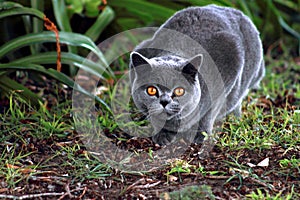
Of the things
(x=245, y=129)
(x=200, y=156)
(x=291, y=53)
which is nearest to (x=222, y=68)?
(x=245, y=129)

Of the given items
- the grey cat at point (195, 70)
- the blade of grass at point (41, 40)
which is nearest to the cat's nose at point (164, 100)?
the grey cat at point (195, 70)

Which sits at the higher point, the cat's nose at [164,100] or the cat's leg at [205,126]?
the cat's nose at [164,100]

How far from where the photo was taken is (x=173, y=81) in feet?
8.59

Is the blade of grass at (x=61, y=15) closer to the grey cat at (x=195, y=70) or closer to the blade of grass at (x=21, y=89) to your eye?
the blade of grass at (x=21, y=89)

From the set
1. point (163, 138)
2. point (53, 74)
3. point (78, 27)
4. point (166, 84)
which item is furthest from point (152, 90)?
point (78, 27)

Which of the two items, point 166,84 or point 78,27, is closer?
point 166,84

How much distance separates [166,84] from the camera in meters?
2.61

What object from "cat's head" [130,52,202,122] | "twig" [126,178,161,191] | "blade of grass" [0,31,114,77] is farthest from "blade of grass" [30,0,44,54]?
"twig" [126,178,161,191]

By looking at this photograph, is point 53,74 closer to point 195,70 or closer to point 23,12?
point 23,12

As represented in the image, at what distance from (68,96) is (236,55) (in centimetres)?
138

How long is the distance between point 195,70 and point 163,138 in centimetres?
51

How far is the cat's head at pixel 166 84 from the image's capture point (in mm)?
2607

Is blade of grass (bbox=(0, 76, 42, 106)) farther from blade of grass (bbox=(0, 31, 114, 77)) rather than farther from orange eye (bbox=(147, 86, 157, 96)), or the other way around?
orange eye (bbox=(147, 86, 157, 96))

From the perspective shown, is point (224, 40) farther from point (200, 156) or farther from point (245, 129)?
point (200, 156)
